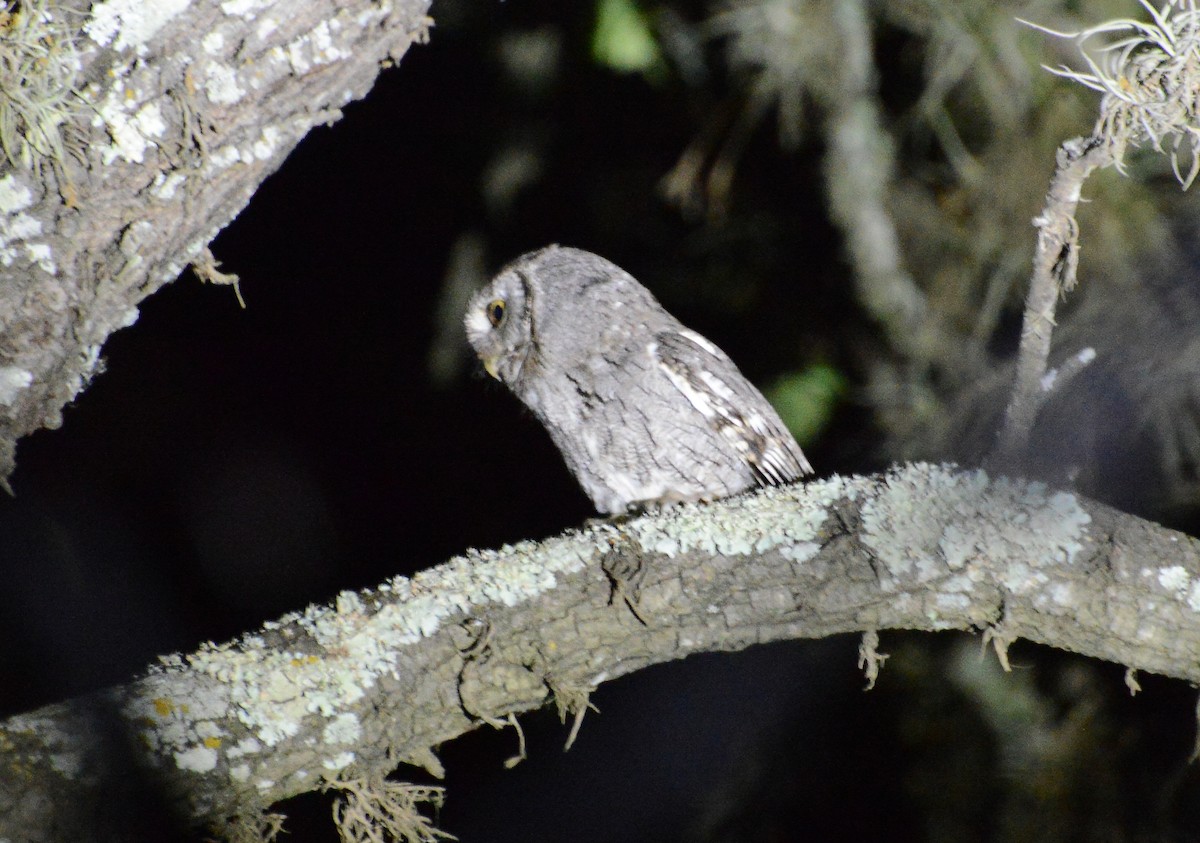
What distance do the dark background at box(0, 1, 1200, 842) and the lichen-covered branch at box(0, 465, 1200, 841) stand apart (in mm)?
1660

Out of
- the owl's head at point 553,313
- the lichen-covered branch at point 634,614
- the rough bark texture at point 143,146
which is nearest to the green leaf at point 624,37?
the owl's head at point 553,313

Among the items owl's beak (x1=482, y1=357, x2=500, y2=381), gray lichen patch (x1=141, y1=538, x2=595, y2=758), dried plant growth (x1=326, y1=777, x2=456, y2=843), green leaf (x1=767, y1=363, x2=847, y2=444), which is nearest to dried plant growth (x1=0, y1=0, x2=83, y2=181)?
gray lichen patch (x1=141, y1=538, x2=595, y2=758)

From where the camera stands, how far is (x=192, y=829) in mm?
1563

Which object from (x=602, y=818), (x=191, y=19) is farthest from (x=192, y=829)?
(x=602, y=818)

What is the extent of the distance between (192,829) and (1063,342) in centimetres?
279

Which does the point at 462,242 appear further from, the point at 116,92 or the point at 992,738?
the point at 992,738

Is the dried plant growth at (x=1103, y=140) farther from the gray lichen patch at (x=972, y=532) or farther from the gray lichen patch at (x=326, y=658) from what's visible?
the gray lichen patch at (x=326, y=658)

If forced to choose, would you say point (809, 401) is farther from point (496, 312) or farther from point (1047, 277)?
point (1047, 277)

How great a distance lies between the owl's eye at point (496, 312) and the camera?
3172 mm

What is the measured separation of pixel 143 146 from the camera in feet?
5.41

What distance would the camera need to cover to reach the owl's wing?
2.81 meters

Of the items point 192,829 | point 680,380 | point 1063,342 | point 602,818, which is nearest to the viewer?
point 192,829

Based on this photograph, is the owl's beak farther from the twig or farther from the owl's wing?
the twig

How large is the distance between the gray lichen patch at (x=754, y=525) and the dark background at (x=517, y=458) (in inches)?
65.4
